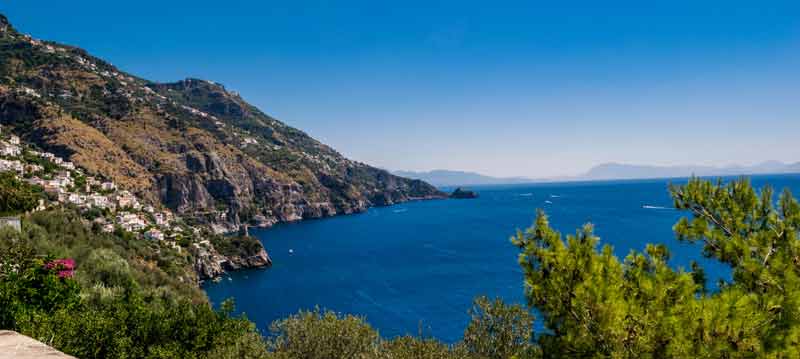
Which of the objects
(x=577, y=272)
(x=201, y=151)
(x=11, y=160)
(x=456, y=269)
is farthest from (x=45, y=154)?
(x=577, y=272)

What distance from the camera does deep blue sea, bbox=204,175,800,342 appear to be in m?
53.6

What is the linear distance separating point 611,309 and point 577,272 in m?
0.92

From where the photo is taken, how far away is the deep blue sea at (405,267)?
53.6 metres

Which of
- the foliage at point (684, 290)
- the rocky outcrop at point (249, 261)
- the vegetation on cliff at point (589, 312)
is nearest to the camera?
the foliage at point (684, 290)

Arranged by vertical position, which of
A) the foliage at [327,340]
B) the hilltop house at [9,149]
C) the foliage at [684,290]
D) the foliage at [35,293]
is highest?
the hilltop house at [9,149]

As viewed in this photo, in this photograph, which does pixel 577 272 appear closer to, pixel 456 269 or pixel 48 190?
pixel 456 269

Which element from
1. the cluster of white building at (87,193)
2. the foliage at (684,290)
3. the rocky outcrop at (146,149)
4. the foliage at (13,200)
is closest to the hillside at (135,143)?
the rocky outcrop at (146,149)

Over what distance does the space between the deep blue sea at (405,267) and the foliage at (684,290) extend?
11.1 meters

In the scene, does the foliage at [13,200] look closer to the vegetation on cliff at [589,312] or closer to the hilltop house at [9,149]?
the vegetation on cliff at [589,312]

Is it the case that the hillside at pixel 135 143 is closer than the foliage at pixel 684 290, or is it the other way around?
the foliage at pixel 684 290

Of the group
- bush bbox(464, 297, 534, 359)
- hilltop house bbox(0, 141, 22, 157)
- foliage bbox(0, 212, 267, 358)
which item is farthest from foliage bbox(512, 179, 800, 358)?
hilltop house bbox(0, 141, 22, 157)

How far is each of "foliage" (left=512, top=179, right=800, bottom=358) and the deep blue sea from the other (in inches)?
437

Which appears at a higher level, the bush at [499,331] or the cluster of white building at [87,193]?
the cluster of white building at [87,193]

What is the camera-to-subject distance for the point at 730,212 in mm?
10875
